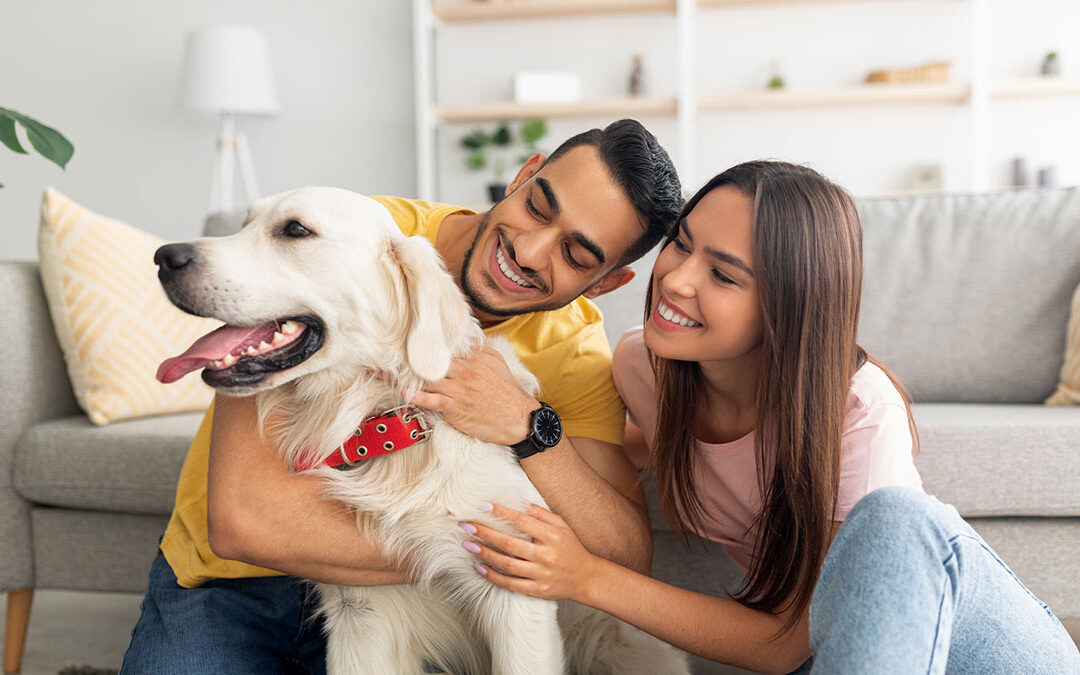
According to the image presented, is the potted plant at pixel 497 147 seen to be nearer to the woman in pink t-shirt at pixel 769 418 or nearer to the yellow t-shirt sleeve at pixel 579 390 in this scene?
the yellow t-shirt sleeve at pixel 579 390

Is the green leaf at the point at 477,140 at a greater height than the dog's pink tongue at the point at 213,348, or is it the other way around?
the green leaf at the point at 477,140

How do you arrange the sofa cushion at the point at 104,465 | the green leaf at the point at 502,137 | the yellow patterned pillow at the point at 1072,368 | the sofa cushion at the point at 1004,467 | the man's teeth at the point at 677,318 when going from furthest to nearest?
the green leaf at the point at 502,137
the yellow patterned pillow at the point at 1072,368
the sofa cushion at the point at 104,465
the sofa cushion at the point at 1004,467
the man's teeth at the point at 677,318

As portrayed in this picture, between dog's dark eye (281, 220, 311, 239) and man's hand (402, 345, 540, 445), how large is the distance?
259mm

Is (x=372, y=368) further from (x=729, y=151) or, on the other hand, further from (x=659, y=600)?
(x=729, y=151)

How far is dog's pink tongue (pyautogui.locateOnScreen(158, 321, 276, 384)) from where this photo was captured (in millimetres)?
1022

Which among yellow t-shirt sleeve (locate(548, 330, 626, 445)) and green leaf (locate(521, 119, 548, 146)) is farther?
green leaf (locate(521, 119, 548, 146))

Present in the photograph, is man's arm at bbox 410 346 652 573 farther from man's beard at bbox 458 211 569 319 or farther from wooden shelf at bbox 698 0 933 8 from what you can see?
wooden shelf at bbox 698 0 933 8

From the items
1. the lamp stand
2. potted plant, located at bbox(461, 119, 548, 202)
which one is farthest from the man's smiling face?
the lamp stand

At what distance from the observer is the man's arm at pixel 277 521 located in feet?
3.93

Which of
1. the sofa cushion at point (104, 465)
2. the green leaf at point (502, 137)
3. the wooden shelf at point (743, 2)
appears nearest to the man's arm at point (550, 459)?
the sofa cushion at point (104, 465)

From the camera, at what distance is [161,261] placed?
101 centimetres

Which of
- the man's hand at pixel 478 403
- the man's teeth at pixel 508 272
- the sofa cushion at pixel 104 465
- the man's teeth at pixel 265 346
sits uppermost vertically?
the man's teeth at pixel 508 272

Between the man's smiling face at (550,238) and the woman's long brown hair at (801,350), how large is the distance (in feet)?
0.65

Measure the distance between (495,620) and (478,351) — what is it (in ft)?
1.25
